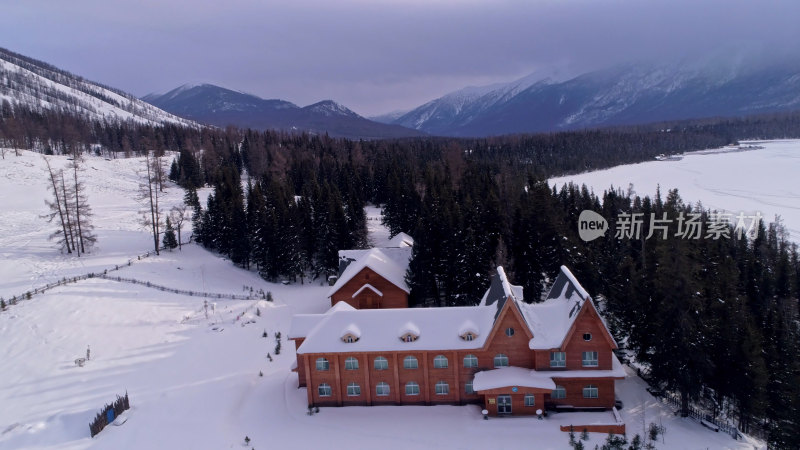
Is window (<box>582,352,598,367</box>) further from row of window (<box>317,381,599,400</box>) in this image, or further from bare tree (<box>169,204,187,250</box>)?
bare tree (<box>169,204,187,250</box>)

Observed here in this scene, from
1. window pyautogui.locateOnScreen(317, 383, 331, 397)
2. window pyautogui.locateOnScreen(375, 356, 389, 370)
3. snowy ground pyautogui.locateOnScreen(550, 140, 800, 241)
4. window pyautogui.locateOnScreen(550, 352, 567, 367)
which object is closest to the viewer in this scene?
window pyautogui.locateOnScreen(550, 352, 567, 367)

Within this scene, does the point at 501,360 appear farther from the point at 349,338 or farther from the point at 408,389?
the point at 349,338

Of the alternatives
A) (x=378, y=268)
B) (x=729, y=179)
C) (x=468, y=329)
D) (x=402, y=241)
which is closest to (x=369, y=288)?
(x=378, y=268)

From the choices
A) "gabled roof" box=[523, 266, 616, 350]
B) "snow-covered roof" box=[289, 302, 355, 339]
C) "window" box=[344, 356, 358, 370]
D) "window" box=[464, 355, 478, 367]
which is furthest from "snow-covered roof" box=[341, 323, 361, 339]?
"gabled roof" box=[523, 266, 616, 350]

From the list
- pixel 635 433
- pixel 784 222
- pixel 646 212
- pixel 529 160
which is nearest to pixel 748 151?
pixel 529 160

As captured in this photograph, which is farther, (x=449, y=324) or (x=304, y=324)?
(x=304, y=324)

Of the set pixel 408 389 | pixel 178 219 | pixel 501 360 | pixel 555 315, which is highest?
pixel 178 219
